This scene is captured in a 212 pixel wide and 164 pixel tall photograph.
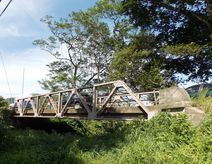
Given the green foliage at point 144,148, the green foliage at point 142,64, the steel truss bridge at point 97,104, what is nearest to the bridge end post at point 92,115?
the steel truss bridge at point 97,104

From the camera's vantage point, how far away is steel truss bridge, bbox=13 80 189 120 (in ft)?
45.0

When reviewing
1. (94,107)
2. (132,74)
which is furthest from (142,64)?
Result: (94,107)

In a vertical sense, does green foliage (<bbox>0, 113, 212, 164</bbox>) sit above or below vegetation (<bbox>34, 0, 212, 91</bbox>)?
below

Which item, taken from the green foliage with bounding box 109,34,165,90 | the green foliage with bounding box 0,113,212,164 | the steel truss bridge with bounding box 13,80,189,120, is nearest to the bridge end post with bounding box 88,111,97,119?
the steel truss bridge with bounding box 13,80,189,120

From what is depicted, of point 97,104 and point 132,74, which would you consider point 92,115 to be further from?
point 132,74

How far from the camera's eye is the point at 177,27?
2197 centimetres

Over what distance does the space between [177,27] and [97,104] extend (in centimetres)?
834

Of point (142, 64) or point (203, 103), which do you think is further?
point (142, 64)

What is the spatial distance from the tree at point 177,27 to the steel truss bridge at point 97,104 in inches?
185

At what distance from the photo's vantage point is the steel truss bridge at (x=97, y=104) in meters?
13.7

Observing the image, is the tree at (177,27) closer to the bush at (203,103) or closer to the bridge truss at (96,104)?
the bridge truss at (96,104)

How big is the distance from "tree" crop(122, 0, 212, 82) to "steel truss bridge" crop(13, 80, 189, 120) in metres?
4.69

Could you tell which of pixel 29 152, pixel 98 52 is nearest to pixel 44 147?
pixel 29 152

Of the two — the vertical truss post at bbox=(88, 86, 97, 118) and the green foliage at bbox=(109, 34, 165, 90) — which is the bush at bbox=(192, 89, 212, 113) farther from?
the green foliage at bbox=(109, 34, 165, 90)
